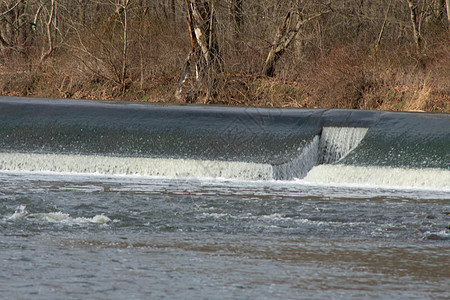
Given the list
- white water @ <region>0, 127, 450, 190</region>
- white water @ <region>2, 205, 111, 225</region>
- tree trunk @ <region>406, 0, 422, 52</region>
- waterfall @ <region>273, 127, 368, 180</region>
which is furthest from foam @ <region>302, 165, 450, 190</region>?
tree trunk @ <region>406, 0, 422, 52</region>

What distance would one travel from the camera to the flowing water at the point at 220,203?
5160 mm

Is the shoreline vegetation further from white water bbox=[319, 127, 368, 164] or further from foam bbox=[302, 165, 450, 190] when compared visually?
foam bbox=[302, 165, 450, 190]

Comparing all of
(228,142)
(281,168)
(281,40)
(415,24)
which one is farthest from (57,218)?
(415,24)

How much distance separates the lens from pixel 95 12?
28.5 metres

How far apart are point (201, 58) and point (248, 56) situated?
2.23m

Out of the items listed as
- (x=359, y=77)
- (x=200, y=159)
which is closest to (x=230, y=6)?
(x=359, y=77)


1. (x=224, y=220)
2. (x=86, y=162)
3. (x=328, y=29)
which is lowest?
(x=86, y=162)

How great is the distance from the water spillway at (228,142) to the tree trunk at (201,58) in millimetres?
5931

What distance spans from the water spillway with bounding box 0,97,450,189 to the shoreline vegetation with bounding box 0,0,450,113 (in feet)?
17.6

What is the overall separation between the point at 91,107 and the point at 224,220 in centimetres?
Answer: 847

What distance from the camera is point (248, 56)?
23609 mm

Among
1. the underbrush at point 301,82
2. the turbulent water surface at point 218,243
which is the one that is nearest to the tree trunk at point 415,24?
the underbrush at point 301,82

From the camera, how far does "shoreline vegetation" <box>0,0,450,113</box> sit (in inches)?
795

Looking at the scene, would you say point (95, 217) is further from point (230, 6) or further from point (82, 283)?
point (230, 6)
